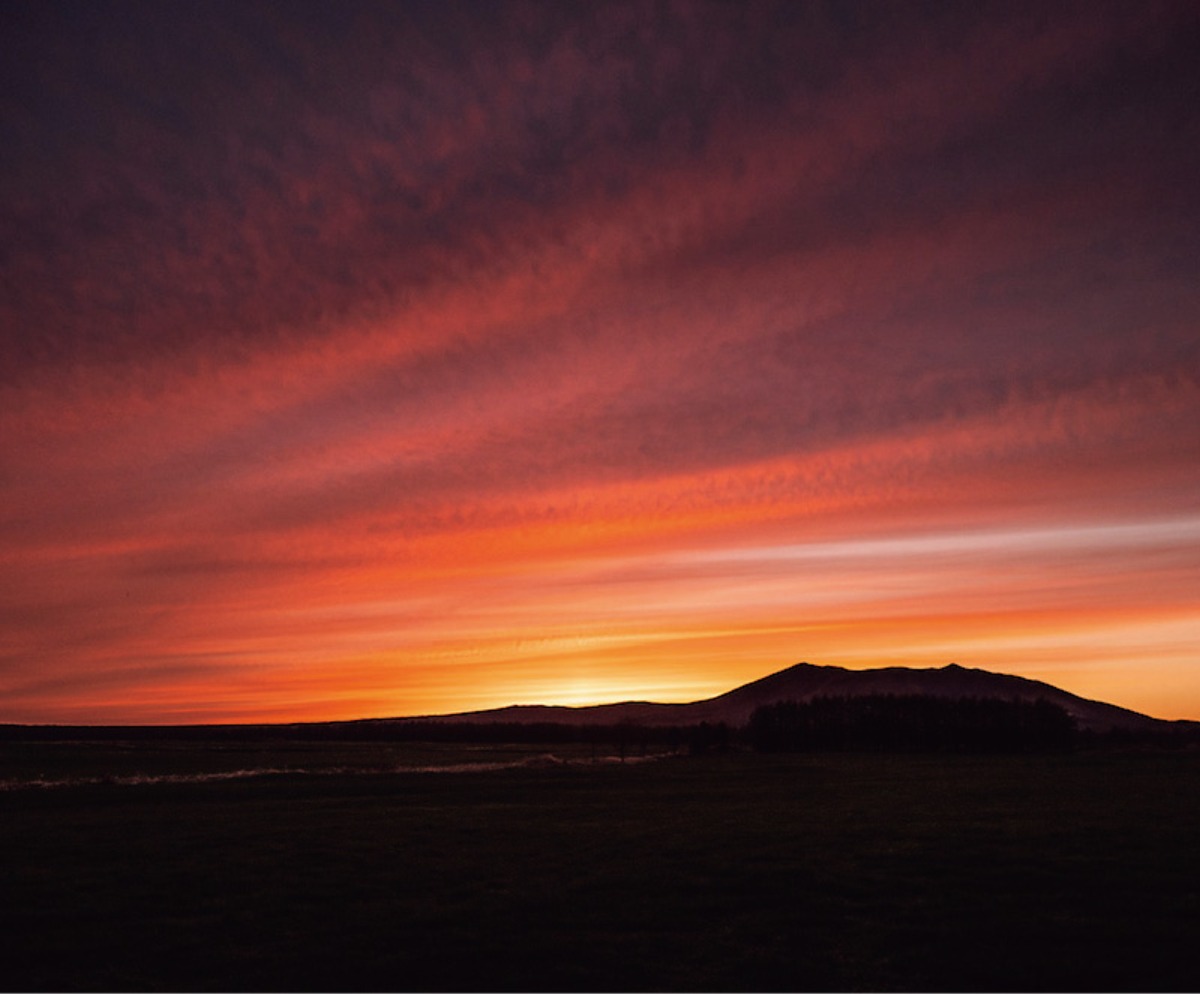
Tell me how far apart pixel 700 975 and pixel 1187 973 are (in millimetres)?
9656

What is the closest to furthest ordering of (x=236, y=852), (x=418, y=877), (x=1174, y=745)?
(x=418, y=877), (x=236, y=852), (x=1174, y=745)

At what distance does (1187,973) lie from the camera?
1770 centimetres

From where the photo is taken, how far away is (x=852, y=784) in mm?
71500

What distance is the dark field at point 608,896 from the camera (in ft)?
61.3

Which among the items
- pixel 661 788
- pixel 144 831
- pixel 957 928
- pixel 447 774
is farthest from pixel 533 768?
pixel 957 928

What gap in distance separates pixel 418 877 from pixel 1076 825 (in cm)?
2845

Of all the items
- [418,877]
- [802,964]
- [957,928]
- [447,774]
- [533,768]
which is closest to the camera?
[802,964]

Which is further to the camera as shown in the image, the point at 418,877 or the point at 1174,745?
the point at 1174,745

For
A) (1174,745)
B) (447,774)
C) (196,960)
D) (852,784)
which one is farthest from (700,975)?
(1174,745)

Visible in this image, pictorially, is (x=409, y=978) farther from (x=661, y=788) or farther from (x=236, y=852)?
(x=661, y=788)

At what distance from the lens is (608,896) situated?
25.5 m

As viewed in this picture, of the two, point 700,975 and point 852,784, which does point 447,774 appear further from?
point 700,975

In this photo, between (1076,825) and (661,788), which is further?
(661,788)

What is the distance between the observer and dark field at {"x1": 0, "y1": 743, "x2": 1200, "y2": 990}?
18.7 metres
